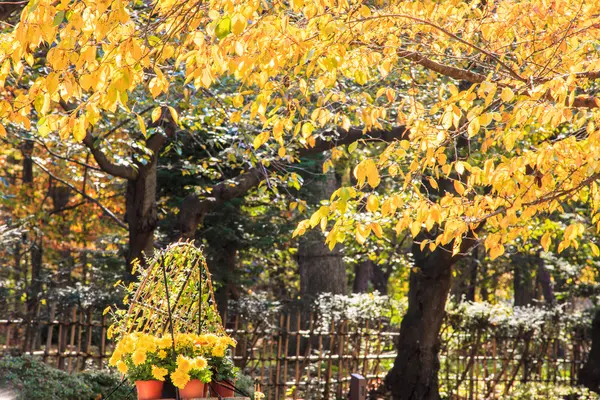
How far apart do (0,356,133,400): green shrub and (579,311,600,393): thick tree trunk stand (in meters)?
8.56

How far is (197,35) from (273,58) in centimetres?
64

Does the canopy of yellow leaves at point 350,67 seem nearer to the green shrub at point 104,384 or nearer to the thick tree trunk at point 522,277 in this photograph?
the green shrub at point 104,384

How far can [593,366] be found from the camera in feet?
42.1

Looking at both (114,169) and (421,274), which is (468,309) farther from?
(114,169)

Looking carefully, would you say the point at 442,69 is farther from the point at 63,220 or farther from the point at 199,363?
the point at 63,220

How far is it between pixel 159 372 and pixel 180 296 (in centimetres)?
58

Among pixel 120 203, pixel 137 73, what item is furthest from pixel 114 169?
pixel 120 203

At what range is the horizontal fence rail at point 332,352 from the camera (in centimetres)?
1006

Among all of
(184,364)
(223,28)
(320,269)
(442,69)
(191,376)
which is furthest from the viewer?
(320,269)

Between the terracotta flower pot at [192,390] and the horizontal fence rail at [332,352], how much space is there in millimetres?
4606

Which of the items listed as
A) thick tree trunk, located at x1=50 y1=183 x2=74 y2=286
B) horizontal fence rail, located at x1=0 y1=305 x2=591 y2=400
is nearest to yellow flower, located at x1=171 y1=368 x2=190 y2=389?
horizontal fence rail, located at x1=0 y1=305 x2=591 y2=400

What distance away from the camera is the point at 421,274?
1070 cm

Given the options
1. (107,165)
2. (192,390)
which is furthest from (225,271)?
(192,390)

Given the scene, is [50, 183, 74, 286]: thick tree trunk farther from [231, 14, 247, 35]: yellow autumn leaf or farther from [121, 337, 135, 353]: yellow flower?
[231, 14, 247, 35]: yellow autumn leaf
